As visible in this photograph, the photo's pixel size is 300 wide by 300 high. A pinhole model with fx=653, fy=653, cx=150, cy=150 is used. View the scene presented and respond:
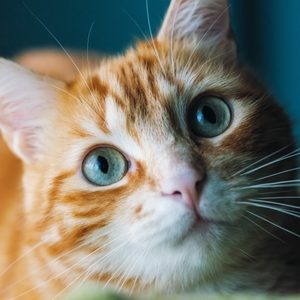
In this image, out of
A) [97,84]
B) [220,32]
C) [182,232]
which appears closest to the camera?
[182,232]

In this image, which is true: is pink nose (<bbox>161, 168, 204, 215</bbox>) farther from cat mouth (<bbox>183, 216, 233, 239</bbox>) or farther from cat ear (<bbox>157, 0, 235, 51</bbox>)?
cat ear (<bbox>157, 0, 235, 51</bbox>)

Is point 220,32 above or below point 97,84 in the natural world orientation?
above

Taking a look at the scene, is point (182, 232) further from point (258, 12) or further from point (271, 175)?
point (258, 12)

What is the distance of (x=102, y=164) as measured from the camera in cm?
123

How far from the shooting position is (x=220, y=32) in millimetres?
1432

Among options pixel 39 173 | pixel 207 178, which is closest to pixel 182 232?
pixel 207 178

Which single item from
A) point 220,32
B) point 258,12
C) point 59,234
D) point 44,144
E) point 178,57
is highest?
point 258,12

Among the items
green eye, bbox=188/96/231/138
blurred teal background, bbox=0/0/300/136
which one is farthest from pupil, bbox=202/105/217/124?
blurred teal background, bbox=0/0/300/136

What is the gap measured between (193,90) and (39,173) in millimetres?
358

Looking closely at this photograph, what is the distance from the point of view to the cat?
1.11 meters

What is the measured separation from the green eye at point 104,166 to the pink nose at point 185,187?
143 millimetres

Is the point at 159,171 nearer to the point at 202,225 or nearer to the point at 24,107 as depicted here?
the point at 202,225

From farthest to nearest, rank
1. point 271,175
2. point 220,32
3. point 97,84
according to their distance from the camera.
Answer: point 220,32 < point 97,84 < point 271,175

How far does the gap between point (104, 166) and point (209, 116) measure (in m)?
0.22
